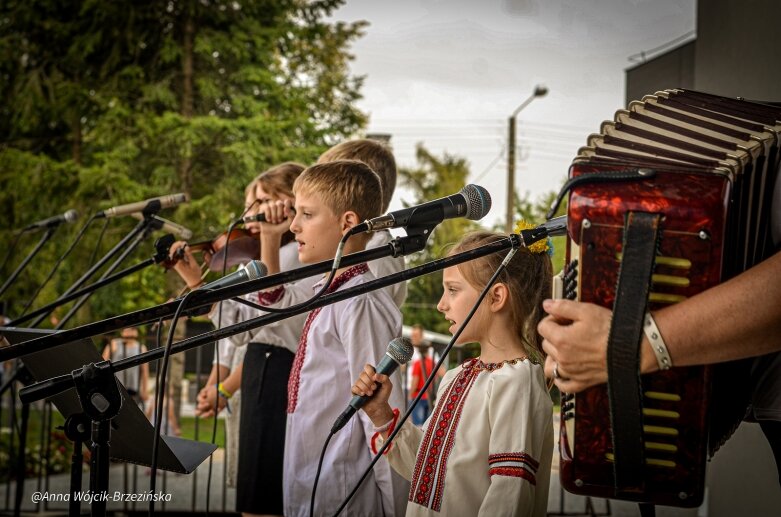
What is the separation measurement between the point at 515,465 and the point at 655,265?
0.77 meters

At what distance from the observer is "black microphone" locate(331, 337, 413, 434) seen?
1931 mm

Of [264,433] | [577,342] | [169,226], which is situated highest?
[169,226]

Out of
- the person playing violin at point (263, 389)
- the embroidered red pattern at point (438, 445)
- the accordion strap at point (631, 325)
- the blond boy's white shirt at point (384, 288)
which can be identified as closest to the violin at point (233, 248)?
the person playing violin at point (263, 389)

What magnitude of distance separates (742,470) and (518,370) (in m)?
2.46

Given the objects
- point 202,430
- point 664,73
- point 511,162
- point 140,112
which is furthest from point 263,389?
point 511,162

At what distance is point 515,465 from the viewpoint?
191cm

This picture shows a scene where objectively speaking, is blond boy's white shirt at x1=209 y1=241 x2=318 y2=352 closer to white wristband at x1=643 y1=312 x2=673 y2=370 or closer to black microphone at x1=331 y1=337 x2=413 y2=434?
black microphone at x1=331 y1=337 x2=413 y2=434

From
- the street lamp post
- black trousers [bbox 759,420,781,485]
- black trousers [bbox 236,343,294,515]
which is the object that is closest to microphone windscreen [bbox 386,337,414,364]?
black trousers [bbox 759,420,781,485]

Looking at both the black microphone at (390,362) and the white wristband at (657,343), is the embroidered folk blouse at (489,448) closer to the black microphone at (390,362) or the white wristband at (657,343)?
the black microphone at (390,362)

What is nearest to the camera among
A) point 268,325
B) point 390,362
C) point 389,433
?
point 390,362

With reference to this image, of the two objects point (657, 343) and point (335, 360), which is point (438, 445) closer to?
point (335, 360)

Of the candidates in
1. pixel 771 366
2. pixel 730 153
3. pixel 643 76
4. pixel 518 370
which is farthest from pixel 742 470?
pixel 643 76

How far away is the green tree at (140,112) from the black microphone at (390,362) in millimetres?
9462

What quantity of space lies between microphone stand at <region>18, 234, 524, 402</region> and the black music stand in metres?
0.07
